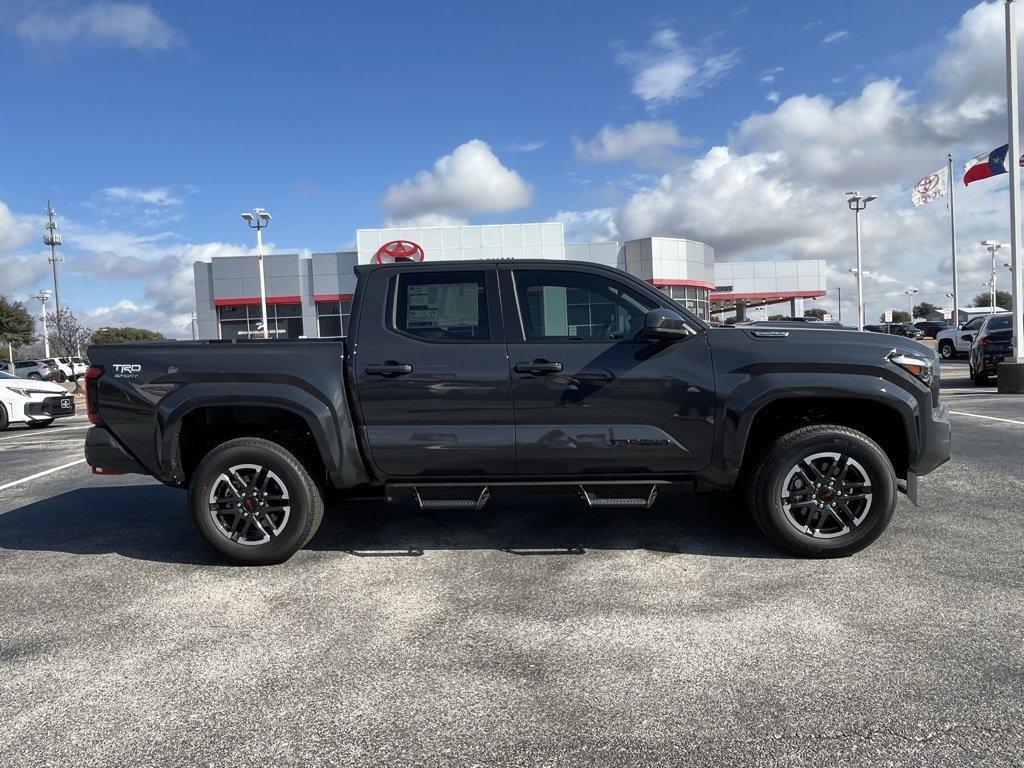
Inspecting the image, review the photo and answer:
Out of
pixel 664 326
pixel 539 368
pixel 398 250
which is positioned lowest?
pixel 539 368

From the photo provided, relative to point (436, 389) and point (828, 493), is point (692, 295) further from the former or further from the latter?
point (436, 389)

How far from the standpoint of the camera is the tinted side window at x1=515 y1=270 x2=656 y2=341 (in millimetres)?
4516

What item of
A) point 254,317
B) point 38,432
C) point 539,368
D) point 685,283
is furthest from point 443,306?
point 685,283

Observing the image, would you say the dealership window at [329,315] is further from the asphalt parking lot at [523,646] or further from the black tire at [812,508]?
the black tire at [812,508]

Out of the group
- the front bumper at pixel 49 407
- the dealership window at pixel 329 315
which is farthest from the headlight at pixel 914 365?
the dealership window at pixel 329 315

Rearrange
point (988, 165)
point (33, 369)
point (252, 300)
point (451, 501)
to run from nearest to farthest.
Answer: point (451, 501)
point (988, 165)
point (252, 300)
point (33, 369)

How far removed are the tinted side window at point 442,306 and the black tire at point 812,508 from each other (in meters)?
1.93

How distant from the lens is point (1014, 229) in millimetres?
15328

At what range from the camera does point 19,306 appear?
55531mm

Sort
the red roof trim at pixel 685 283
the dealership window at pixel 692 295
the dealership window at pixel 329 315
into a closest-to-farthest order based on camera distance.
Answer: the dealership window at pixel 329 315
the red roof trim at pixel 685 283
the dealership window at pixel 692 295

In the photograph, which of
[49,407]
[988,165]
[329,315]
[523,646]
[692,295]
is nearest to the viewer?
[523,646]

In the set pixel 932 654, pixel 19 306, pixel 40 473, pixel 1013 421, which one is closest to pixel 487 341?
pixel 932 654

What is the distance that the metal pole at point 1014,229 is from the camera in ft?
47.5

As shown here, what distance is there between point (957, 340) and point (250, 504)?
29.3 metres
